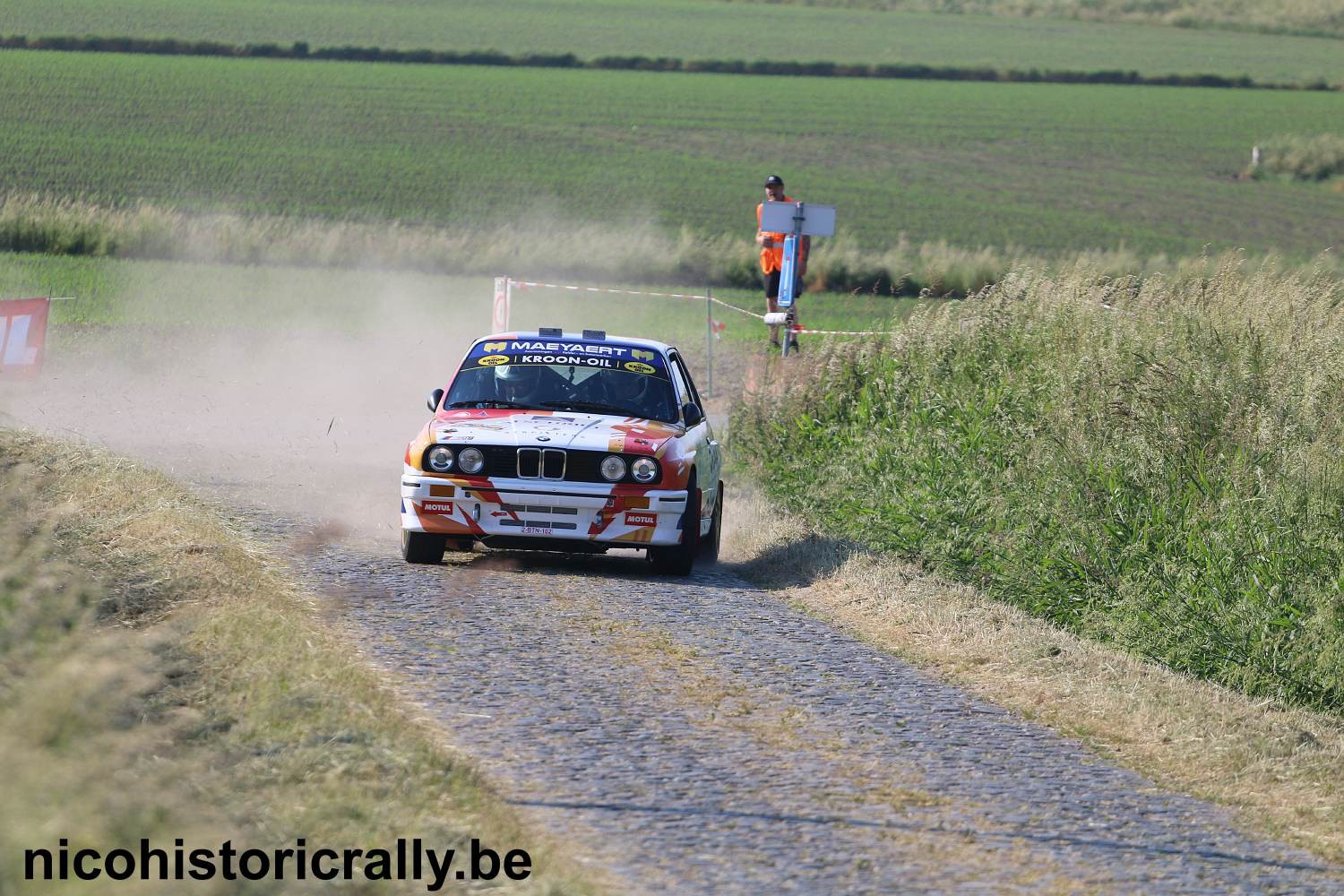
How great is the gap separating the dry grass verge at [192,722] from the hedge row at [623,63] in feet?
159

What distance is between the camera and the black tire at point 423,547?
11.8 m

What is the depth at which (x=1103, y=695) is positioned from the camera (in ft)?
30.2

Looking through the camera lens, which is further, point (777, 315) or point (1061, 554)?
point (777, 315)

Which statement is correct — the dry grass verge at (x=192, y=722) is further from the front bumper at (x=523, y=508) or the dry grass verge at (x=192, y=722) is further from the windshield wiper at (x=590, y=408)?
the windshield wiper at (x=590, y=408)

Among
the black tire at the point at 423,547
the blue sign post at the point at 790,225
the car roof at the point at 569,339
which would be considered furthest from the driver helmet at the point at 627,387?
the blue sign post at the point at 790,225

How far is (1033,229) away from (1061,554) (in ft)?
122

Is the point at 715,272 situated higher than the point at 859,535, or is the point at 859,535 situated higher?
the point at 859,535

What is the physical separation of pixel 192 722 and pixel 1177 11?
94.6 meters

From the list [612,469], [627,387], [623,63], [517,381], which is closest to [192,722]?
[612,469]

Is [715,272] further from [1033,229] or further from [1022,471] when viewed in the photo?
[1022,471]

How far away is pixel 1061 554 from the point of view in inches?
452

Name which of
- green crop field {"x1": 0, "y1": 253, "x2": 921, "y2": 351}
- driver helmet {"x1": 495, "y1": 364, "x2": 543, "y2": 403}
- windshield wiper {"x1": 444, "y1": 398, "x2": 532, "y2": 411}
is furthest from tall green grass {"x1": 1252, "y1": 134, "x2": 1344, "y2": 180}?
windshield wiper {"x1": 444, "y1": 398, "x2": 532, "y2": 411}

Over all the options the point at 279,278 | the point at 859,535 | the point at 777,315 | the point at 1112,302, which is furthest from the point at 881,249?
the point at 859,535

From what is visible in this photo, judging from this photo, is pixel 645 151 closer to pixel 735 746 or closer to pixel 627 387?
pixel 627 387
